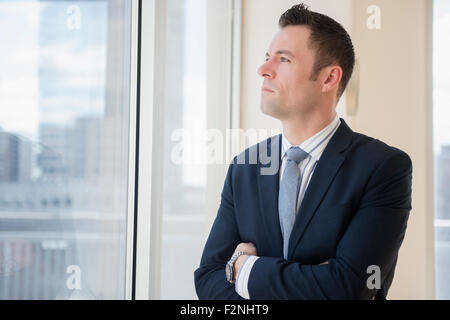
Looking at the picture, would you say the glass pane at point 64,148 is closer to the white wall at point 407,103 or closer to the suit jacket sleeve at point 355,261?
the suit jacket sleeve at point 355,261

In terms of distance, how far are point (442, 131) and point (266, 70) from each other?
2.44ft

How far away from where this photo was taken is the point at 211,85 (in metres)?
1.48

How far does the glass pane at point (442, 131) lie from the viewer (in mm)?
1528

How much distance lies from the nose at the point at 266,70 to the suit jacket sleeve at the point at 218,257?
0.39m

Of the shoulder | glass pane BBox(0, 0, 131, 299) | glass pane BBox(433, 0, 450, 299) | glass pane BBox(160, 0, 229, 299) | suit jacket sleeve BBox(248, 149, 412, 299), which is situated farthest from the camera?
glass pane BBox(433, 0, 450, 299)

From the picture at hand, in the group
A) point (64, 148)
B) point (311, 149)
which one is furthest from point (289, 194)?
point (64, 148)

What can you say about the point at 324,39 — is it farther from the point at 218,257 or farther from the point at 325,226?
the point at 218,257

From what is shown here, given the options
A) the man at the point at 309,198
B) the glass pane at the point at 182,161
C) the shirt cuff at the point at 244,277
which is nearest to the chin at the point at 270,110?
the man at the point at 309,198

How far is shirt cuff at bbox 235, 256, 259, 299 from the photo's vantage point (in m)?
1.16

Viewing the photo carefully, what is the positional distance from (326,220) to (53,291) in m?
0.75

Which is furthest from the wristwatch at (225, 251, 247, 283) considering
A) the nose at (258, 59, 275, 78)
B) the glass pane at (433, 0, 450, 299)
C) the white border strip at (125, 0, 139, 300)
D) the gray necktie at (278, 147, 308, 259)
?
the glass pane at (433, 0, 450, 299)

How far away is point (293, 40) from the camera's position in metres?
1.25

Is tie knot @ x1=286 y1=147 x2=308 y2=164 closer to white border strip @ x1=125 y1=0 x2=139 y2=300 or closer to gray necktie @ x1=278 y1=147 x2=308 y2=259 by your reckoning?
gray necktie @ x1=278 y1=147 x2=308 y2=259
